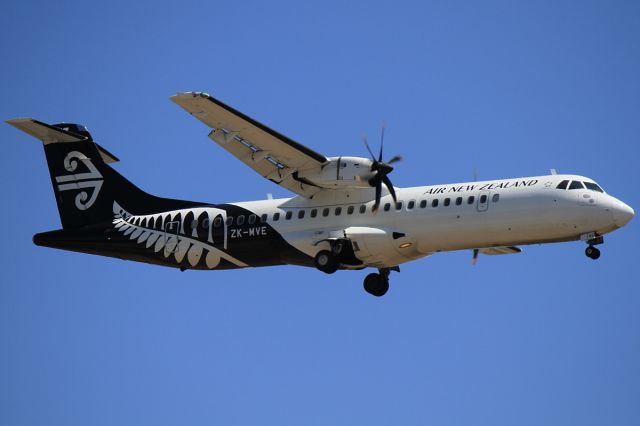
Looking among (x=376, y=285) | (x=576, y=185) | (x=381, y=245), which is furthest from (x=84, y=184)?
(x=576, y=185)

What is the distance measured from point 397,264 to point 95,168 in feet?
32.2

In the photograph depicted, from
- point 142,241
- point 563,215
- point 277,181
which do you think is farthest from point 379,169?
point 142,241

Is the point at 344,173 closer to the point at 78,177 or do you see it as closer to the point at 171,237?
the point at 171,237

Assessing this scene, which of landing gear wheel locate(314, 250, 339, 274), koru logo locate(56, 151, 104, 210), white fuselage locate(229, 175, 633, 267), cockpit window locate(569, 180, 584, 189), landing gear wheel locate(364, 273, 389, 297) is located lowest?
landing gear wheel locate(364, 273, 389, 297)

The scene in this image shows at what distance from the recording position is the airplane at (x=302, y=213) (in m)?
24.4

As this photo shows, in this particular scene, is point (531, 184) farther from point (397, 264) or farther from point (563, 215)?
point (397, 264)

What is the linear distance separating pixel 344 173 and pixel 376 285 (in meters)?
4.05

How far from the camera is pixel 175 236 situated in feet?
92.2

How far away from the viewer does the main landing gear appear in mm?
24031

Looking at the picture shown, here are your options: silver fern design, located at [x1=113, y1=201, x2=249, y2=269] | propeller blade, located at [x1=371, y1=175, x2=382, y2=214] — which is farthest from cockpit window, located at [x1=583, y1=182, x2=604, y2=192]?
silver fern design, located at [x1=113, y1=201, x2=249, y2=269]

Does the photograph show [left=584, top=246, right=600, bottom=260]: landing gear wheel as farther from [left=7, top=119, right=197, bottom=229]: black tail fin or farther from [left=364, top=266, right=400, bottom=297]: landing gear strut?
[left=7, top=119, right=197, bottom=229]: black tail fin

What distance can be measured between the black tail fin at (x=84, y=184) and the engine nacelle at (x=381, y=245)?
6212mm

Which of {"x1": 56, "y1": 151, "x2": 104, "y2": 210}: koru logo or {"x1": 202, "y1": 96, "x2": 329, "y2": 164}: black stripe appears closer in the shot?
{"x1": 202, "y1": 96, "x2": 329, "y2": 164}: black stripe

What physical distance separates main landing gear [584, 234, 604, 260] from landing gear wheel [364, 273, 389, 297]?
6.10 meters
